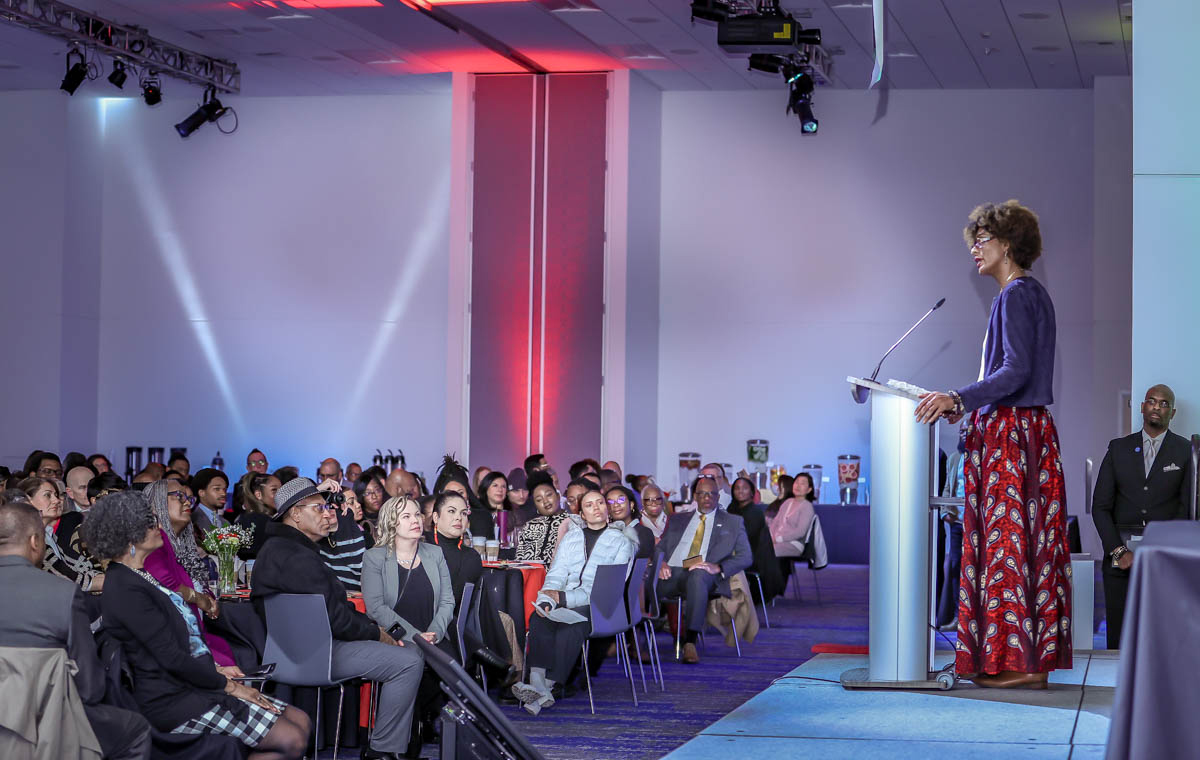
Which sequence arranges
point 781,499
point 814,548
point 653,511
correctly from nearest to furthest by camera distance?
1. point 653,511
2. point 814,548
3. point 781,499

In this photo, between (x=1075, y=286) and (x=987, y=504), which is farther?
(x=1075, y=286)

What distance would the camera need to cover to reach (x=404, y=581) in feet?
20.1

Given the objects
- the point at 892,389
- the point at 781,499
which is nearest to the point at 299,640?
the point at 892,389

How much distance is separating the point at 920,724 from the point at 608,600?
2589mm

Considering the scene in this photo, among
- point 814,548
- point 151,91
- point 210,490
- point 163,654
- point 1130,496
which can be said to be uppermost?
point 151,91

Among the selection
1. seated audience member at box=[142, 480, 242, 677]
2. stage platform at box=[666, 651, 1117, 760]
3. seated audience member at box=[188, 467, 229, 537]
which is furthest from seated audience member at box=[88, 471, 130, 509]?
stage platform at box=[666, 651, 1117, 760]

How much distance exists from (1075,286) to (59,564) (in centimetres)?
1101

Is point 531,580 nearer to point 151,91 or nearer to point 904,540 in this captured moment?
point 904,540

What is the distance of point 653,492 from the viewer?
9.88 meters

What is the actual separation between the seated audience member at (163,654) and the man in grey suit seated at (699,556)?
390 cm

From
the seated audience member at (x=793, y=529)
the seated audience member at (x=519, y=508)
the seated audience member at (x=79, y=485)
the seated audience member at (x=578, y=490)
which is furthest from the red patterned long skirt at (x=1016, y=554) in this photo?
the seated audience member at (x=793, y=529)

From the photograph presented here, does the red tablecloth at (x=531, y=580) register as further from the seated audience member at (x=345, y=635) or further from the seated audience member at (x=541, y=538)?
the seated audience member at (x=345, y=635)

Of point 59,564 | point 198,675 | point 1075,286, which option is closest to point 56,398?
point 59,564

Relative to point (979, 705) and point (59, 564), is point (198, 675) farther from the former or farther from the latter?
point (979, 705)
